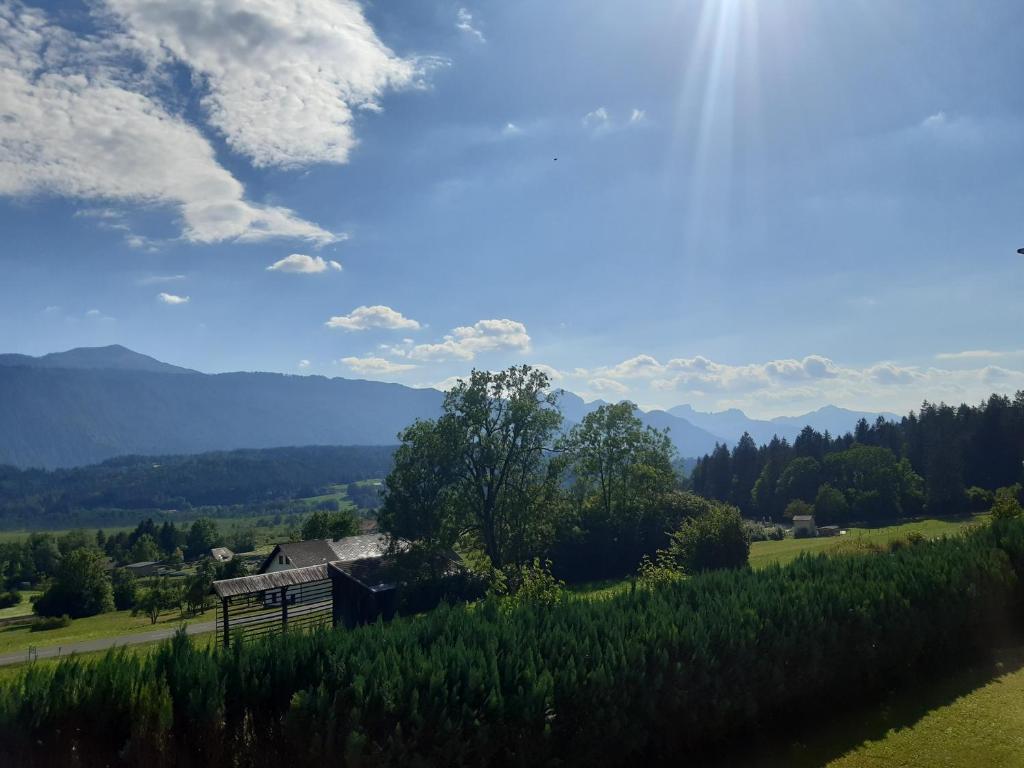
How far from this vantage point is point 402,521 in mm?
38000

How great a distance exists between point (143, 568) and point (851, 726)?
109 metres

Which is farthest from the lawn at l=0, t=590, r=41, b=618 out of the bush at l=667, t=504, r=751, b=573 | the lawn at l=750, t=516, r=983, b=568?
the lawn at l=750, t=516, r=983, b=568

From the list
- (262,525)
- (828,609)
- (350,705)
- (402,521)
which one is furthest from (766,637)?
(262,525)

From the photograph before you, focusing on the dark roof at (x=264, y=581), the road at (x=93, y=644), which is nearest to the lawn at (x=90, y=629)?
the road at (x=93, y=644)

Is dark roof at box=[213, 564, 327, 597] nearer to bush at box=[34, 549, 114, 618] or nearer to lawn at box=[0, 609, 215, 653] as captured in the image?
lawn at box=[0, 609, 215, 653]

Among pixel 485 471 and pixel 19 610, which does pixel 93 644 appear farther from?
pixel 19 610

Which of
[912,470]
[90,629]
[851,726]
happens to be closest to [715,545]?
[851,726]

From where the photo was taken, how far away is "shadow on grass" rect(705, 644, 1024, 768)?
924 cm

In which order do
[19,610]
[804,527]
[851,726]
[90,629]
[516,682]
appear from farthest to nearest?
[19,610] < [804,527] < [90,629] < [851,726] < [516,682]

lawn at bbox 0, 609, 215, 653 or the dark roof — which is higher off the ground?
the dark roof

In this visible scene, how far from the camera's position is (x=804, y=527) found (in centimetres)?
5822

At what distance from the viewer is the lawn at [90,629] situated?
40.2 metres

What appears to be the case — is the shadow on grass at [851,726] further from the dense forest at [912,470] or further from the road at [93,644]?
the dense forest at [912,470]

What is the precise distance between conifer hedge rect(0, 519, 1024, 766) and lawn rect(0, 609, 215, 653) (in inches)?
1330
